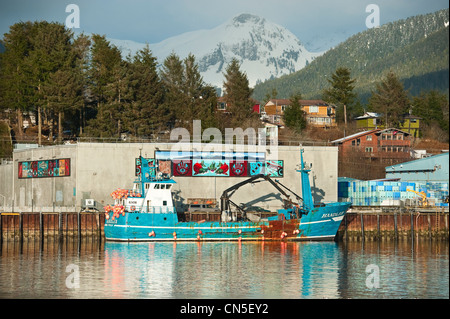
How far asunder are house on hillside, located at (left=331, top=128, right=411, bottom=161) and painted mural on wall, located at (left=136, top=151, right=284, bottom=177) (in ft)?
135

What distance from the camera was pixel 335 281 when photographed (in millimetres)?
46812

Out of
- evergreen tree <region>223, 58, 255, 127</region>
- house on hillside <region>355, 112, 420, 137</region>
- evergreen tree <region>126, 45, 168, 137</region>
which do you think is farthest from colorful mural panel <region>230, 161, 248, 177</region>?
house on hillside <region>355, 112, 420, 137</region>

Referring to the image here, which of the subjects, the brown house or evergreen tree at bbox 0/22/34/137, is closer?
evergreen tree at bbox 0/22/34/137

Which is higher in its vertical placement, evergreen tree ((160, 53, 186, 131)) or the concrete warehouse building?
evergreen tree ((160, 53, 186, 131))

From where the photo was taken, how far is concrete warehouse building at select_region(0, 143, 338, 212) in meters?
74.4

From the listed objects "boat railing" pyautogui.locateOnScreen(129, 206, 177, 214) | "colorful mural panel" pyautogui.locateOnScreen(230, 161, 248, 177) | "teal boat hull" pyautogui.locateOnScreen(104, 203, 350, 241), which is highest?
"colorful mural panel" pyautogui.locateOnScreen(230, 161, 248, 177)

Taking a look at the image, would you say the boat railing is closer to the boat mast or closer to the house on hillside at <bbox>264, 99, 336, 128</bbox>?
the boat mast

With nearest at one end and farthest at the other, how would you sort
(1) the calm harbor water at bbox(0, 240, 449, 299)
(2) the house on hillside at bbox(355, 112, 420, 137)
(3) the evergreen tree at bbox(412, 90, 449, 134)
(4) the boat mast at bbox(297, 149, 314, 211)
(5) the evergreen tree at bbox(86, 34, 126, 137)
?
(1) the calm harbor water at bbox(0, 240, 449, 299)
(4) the boat mast at bbox(297, 149, 314, 211)
(5) the evergreen tree at bbox(86, 34, 126, 137)
(2) the house on hillside at bbox(355, 112, 420, 137)
(3) the evergreen tree at bbox(412, 90, 449, 134)

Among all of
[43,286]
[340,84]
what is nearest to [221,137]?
[340,84]

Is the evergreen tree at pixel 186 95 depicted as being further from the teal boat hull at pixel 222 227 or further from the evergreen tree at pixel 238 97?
the teal boat hull at pixel 222 227

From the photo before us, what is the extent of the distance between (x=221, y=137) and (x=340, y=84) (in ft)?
155

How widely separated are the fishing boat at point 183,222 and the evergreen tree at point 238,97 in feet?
147

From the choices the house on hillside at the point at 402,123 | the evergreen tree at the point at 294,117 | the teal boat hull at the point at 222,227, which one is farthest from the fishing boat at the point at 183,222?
the house on hillside at the point at 402,123

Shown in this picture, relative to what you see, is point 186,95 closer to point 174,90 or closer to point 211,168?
point 174,90
